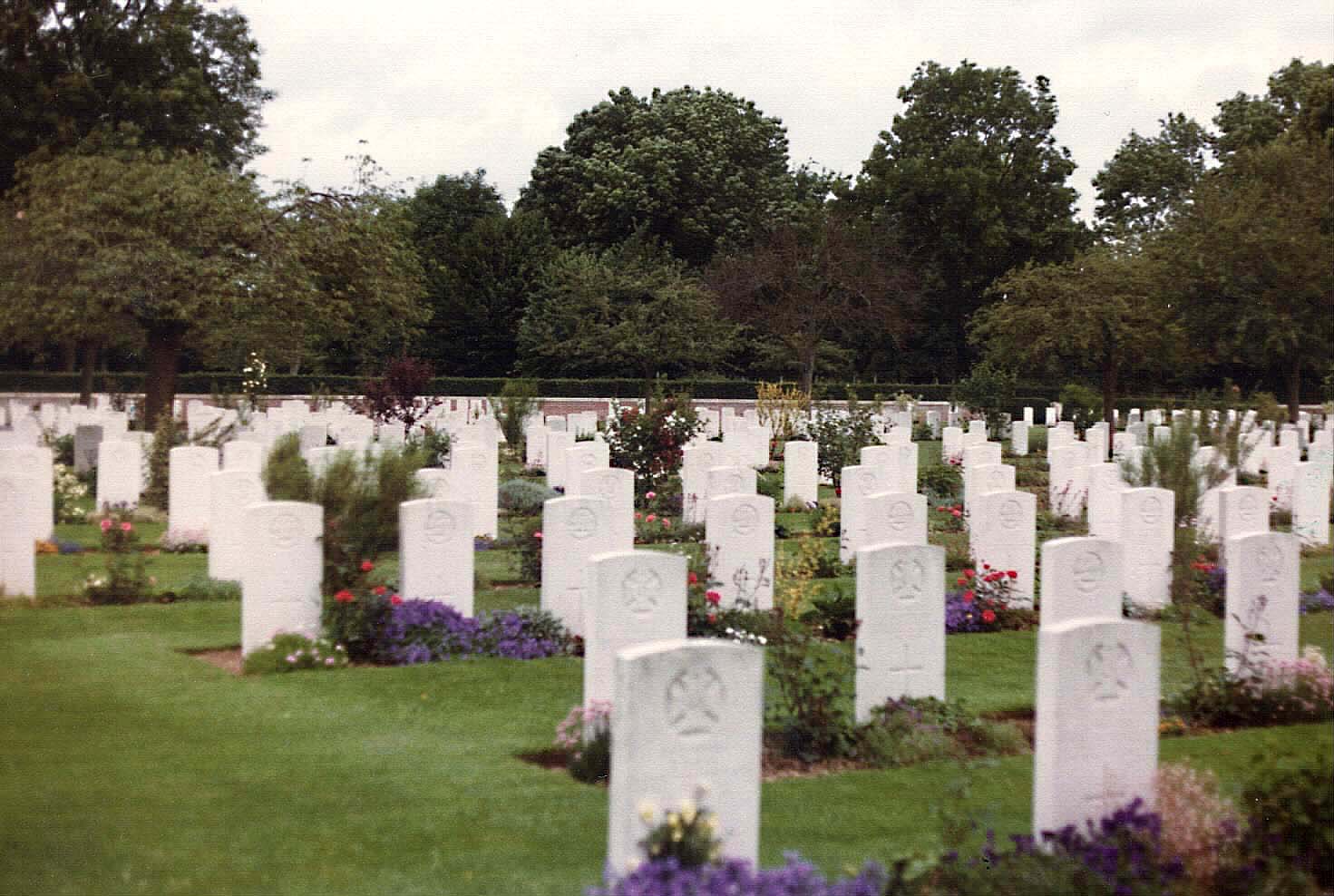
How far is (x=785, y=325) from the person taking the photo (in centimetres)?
4612

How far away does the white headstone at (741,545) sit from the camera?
11938 mm

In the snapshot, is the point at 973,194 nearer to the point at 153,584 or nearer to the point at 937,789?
the point at 153,584

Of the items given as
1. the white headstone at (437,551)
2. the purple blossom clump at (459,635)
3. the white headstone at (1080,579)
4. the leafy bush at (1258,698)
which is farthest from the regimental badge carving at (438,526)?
the leafy bush at (1258,698)

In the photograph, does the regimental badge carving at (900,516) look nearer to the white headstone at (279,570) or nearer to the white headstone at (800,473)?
the white headstone at (279,570)

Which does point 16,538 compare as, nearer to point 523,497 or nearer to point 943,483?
point 523,497

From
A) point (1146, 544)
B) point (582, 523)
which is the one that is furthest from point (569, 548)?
point (1146, 544)

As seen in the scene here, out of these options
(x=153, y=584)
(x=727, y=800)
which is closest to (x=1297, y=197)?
(x=153, y=584)

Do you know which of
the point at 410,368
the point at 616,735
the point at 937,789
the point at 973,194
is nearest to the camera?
the point at 616,735

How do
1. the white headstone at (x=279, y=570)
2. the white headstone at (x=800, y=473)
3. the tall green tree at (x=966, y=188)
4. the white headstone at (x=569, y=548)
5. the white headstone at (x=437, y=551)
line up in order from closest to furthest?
the white headstone at (x=279, y=570) < the white headstone at (x=437, y=551) < the white headstone at (x=569, y=548) < the white headstone at (x=800, y=473) < the tall green tree at (x=966, y=188)

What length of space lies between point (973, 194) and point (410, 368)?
32804 millimetres

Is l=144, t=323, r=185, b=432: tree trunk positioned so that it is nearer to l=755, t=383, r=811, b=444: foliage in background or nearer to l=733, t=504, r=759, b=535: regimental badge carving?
l=733, t=504, r=759, b=535: regimental badge carving

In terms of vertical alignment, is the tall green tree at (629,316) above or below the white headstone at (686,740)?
above

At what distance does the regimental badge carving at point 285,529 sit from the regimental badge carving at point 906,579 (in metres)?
4.19

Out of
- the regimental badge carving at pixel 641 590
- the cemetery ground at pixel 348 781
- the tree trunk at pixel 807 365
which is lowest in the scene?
the cemetery ground at pixel 348 781
